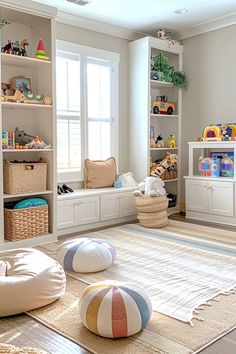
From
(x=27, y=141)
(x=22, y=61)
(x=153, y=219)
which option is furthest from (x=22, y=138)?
(x=153, y=219)

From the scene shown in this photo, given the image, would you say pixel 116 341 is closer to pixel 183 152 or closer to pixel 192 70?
pixel 183 152

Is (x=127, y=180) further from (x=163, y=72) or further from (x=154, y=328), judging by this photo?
(x=154, y=328)

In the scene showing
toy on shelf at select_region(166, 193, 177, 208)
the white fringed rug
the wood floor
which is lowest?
the wood floor

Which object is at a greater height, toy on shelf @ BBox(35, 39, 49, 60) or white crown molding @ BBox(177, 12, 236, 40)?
white crown molding @ BBox(177, 12, 236, 40)

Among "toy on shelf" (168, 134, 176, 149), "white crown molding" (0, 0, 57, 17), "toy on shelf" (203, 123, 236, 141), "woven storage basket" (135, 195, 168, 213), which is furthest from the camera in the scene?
"toy on shelf" (168, 134, 176, 149)

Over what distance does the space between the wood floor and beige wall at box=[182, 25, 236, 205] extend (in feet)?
12.2

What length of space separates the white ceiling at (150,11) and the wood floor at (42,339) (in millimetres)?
3578

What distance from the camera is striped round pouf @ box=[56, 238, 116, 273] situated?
3.00 meters

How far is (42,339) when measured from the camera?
2.06m

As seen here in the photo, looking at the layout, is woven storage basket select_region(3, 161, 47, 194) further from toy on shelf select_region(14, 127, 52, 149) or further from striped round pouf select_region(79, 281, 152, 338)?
striped round pouf select_region(79, 281, 152, 338)

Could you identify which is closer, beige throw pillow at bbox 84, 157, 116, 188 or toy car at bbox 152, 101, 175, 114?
beige throw pillow at bbox 84, 157, 116, 188

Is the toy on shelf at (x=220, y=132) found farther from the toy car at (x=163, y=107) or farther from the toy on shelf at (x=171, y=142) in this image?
the toy car at (x=163, y=107)

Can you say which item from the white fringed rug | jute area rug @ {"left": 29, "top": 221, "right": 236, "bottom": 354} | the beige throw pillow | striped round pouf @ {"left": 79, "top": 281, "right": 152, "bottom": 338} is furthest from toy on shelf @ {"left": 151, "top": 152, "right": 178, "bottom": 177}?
striped round pouf @ {"left": 79, "top": 281, "right": 152, "bottom": 338}

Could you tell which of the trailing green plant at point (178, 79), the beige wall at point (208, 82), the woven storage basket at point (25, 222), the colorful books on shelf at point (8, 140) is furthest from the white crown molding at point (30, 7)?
the beige wall at point (208, 82)
